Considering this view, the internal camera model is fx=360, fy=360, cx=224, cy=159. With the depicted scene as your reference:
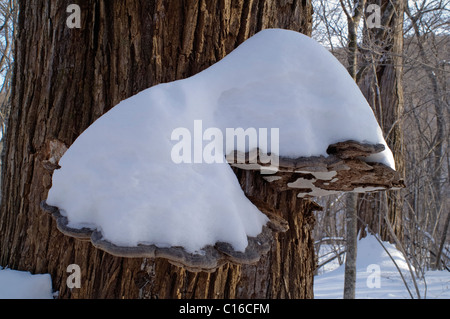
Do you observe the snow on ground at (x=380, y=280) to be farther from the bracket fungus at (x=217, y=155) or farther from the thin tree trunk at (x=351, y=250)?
the bracket fungus at (x=217, y=155)

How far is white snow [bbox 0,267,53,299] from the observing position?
1638 millimetres

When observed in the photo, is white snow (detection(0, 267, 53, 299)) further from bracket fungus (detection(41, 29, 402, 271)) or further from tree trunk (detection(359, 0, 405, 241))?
tree trunk (detection(359, 0, 405, 241))

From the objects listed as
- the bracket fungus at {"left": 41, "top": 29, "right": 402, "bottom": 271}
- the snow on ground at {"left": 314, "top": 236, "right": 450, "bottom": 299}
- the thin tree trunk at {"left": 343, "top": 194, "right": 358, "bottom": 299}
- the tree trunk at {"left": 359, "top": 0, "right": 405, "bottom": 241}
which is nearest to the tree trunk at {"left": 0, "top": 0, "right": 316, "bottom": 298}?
the bracket fungus at {"left": 41, "top": 29, "right": 402, "bottom": 271}

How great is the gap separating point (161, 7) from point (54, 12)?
1.91ft

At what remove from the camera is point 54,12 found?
72.0 inches

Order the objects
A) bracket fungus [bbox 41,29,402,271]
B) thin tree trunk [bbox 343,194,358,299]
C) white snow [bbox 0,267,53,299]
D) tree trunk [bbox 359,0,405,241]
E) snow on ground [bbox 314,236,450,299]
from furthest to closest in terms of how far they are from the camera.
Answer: tree trunk [bbox 359,0,405,241] → snow on ground [bbox 314,236,450,299] → thin tree trunk [bbox 343,194,358,299] → white snow [bbox 0,267,53,299] → bracket fungus [bbox 41,29,402,271]

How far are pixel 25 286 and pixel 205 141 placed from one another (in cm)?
114

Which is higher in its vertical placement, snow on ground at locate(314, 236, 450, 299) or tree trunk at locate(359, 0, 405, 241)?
tree trunk at locate(359, 0, 405, 241)

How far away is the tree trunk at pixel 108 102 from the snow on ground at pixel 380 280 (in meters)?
4.46

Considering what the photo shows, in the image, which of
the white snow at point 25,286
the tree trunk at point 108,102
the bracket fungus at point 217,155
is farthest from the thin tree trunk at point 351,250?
the white snow at point 25,286

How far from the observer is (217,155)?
1276 millimetres

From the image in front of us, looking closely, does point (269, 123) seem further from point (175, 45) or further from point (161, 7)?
point (161, 7)

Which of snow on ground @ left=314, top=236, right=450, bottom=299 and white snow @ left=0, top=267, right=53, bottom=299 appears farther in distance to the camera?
snow on ground @ left=314, top=236, right=450, bottom=299

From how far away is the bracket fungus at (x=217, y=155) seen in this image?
1107mm
